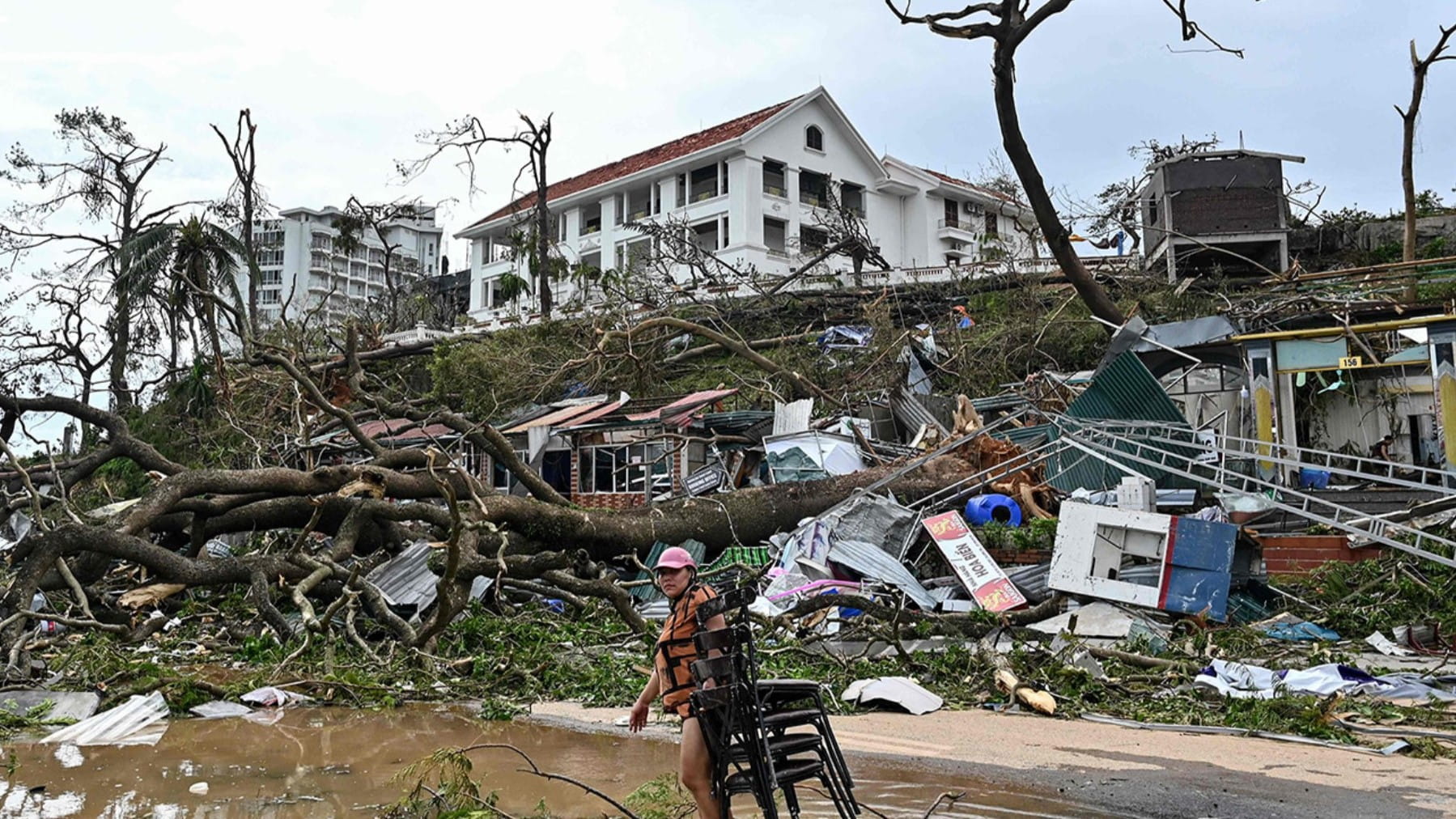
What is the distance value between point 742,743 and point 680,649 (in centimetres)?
65

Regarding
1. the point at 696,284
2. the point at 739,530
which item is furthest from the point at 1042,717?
the point at 696,284

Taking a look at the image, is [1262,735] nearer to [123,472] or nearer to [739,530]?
[739,530]

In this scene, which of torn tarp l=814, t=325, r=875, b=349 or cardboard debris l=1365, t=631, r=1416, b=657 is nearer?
cardboard debris l=1365, t=631, r=1416, b=657

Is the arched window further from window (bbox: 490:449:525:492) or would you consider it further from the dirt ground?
the dirt ground

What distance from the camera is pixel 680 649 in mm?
4031

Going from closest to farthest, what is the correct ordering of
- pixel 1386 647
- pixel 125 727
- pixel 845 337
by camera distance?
pixel 125 727 < pixel 1386 647 < pixel 845 337

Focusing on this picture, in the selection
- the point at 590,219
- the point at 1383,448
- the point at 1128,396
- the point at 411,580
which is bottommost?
the point at 411,580

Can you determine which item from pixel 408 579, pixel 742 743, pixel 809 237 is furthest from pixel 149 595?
pixel 809 237

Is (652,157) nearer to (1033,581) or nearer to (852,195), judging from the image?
(852,195)

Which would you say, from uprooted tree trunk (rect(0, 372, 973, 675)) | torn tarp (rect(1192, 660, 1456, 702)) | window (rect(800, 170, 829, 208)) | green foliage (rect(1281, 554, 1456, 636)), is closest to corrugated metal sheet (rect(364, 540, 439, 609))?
uprooted tree trunk (rect(0, 372, 973, 675))

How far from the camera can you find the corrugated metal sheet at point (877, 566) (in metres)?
10.7

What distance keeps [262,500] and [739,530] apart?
5.09 meters

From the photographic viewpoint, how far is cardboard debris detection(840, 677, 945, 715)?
23.7 feet

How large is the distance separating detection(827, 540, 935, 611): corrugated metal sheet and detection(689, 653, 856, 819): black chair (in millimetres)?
7180
